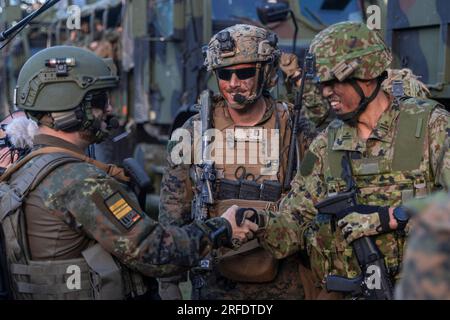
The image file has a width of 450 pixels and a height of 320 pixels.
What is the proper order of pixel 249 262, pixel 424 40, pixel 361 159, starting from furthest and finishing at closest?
pixel 424 40
pixel 249 262
pixel 361 159

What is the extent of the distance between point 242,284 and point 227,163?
60 centimetres

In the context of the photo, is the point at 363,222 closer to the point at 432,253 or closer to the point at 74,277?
the point at 74,277

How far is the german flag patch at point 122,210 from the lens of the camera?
2855mm

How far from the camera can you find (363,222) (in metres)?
3.08

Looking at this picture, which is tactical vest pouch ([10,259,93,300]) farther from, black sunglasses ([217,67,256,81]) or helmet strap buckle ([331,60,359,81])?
black sunglasses ([217,67,256,81])

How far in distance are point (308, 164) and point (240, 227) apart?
41 centimetres

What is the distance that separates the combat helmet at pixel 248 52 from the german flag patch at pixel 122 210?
1.17 m

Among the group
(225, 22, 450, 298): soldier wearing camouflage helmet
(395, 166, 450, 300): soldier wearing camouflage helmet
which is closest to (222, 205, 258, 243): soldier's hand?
(225, 22, 450, 298): soldier wearing camouflage helmet

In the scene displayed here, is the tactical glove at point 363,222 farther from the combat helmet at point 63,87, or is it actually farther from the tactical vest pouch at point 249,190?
the combat helmet at point 63,87

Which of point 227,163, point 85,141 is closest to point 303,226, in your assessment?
point 227,163

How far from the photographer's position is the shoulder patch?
3393mm

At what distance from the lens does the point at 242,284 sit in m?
3.81

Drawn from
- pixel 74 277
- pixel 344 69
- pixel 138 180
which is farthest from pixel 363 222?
pixel 74 277
